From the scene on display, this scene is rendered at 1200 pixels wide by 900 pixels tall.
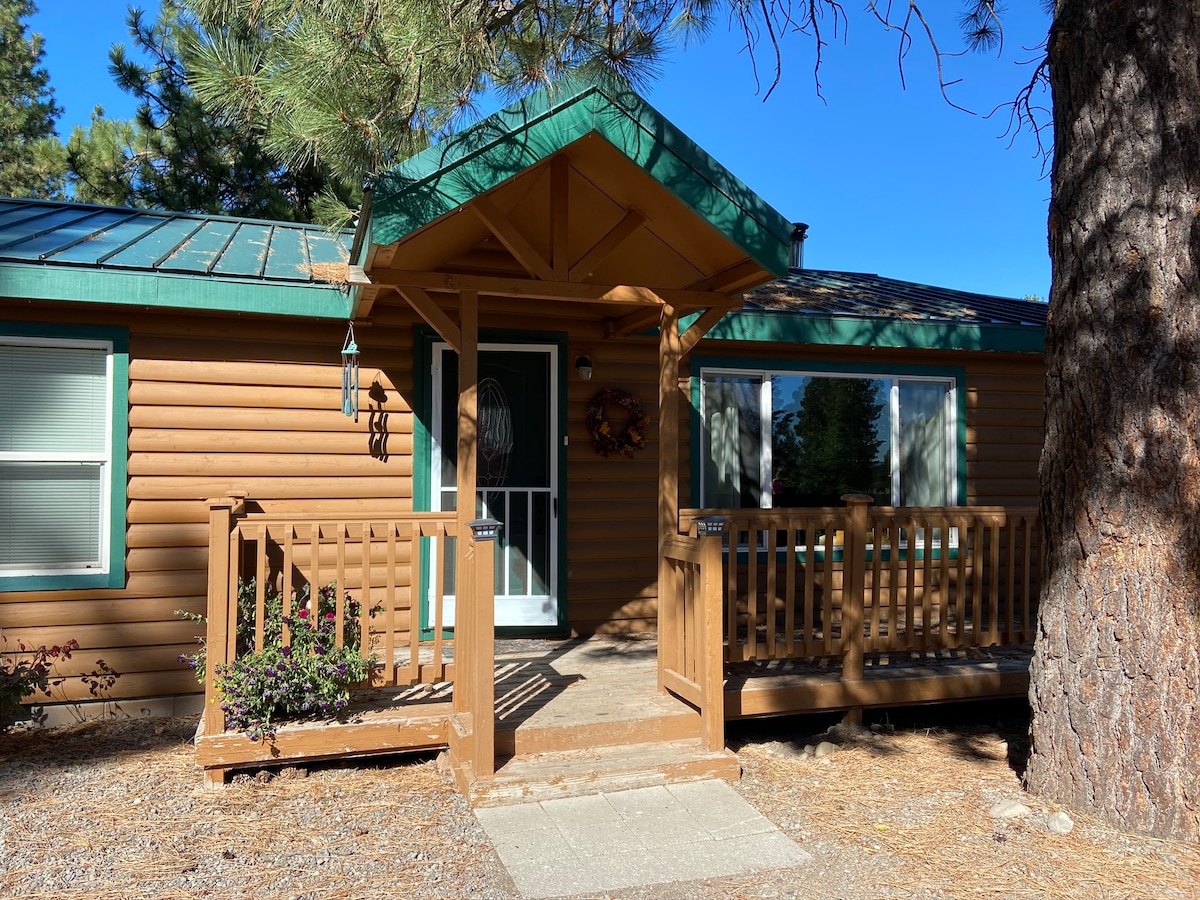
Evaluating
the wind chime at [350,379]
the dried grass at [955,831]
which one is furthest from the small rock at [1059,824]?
the wind chime at [350,379]

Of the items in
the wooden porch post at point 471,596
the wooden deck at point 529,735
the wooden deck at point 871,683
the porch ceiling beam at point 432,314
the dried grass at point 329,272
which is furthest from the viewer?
the dried grass at point 329,272

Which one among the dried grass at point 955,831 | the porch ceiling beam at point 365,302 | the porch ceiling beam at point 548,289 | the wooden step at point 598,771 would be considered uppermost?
the porch ceiling beam at point 365,302

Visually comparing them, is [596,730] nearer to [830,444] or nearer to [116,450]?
[116,450]

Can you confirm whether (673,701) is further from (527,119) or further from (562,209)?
(527,119)

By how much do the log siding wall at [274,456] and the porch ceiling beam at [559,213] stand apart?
175 cm

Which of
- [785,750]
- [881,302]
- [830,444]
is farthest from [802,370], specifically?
[785,750]

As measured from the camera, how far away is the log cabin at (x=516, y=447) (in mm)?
4312

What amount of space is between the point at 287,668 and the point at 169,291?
2357 mm

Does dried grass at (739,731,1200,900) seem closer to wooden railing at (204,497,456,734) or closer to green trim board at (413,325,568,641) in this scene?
wooden railing at (204,497,456,734)

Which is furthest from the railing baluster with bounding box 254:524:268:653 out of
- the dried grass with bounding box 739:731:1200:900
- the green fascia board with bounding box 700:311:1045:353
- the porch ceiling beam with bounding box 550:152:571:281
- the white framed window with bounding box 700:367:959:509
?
the white framed window with bounding box 700:367:959:509

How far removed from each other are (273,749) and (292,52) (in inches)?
162

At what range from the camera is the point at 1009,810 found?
3.99 metres

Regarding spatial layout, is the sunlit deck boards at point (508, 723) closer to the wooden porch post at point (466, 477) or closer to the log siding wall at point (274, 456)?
the wooden porch post at point (466, 477)

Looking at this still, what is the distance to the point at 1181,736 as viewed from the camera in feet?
12.3
